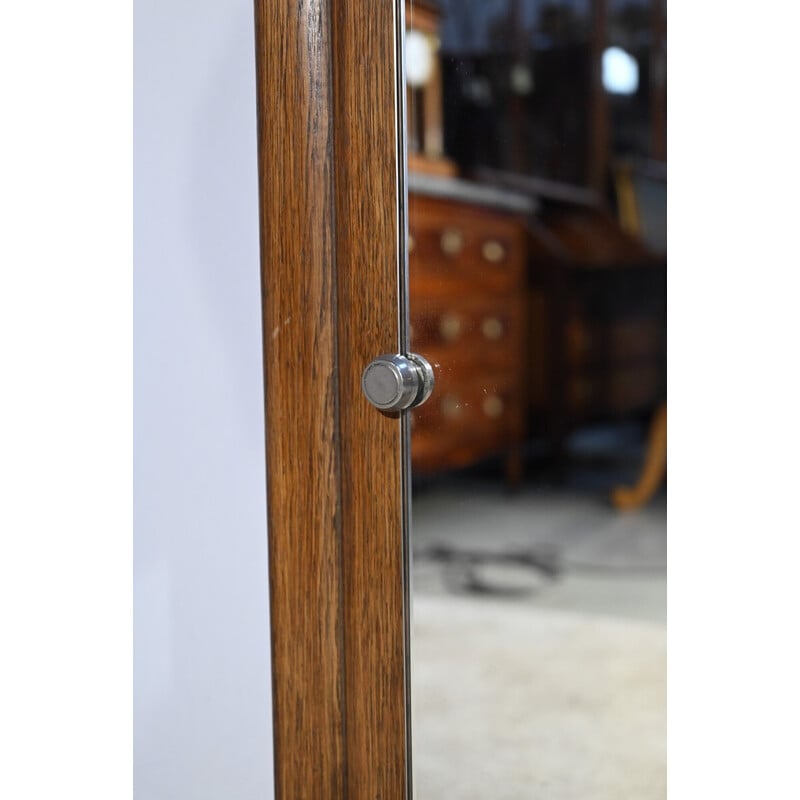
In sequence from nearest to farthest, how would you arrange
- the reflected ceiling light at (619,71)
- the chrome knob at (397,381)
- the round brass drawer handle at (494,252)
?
the chrome knob at (397,381), the round brass drawer handle at (494,252), the reflected ceiling light at (619,71)

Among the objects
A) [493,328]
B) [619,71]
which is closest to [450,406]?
[493,328]

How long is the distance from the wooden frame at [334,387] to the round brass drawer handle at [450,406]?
0.12 feet

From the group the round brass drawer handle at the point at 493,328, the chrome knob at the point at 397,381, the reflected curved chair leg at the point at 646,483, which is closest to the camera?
the chrome knob at the point at 397,381

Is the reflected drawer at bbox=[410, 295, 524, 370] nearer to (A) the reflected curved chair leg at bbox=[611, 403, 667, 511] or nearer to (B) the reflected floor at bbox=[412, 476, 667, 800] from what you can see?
(B) the reflected floor at bbox=[412, 476, 667, 800]

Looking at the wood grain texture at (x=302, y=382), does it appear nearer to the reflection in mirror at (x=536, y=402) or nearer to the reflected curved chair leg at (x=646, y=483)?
the reflection in mirror at (x=536, y=402)

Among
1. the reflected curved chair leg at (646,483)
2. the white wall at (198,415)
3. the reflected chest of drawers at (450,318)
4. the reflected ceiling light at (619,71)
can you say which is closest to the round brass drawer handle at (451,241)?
the reflected chest of drawers at (450,318)

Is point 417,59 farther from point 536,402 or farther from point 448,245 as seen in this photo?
point 536,402

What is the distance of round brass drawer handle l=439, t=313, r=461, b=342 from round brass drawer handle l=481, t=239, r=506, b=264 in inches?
10.4

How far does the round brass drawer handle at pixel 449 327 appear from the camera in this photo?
0.48 metres

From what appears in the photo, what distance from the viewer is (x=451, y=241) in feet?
1.83

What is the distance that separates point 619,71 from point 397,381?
5.56 feet
